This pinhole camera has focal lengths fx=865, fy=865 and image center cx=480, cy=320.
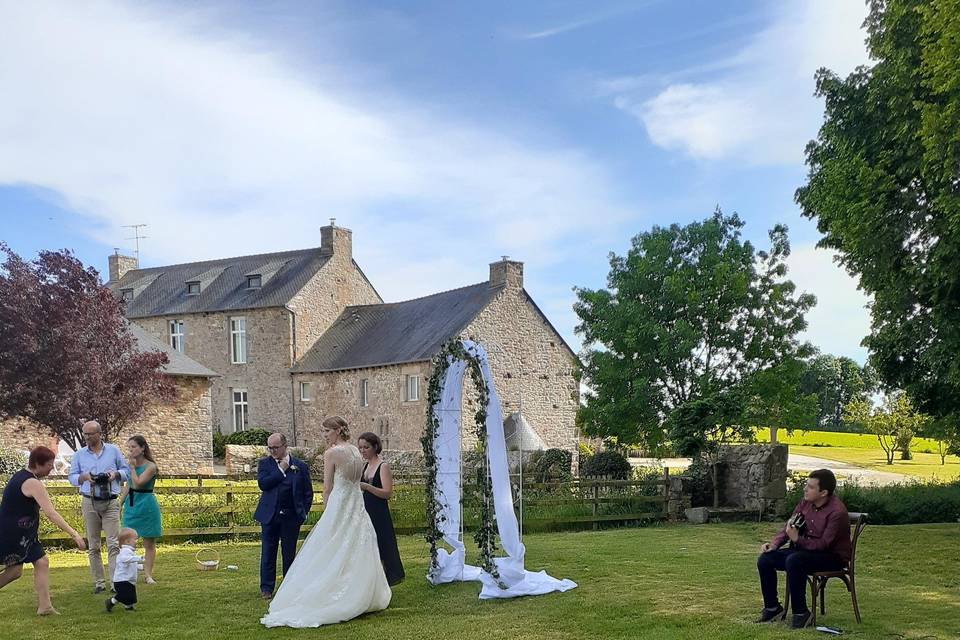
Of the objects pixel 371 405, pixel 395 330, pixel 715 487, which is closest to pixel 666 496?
pixel 715 487

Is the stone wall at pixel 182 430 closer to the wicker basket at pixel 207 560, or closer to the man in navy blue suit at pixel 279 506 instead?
the wicker basket at pixel 207 560

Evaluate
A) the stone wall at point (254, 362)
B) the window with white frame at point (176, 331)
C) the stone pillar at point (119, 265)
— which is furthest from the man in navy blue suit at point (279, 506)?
the stone pillar at point (119, 265)

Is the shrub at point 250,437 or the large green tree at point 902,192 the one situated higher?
the large green tree at point 902,192

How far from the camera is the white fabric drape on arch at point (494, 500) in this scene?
934cm

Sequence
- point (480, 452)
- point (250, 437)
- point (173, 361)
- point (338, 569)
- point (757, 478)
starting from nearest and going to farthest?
point (338, 569) → point (480, 452) → point (757, 478) → point (173, 361) → point (250, 437)

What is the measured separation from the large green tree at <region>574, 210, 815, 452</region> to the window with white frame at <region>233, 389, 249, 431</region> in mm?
15566

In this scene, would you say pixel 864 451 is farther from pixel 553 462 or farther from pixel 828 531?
pixel 828 531

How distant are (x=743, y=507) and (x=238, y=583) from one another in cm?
1105

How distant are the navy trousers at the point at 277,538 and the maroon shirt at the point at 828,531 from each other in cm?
509

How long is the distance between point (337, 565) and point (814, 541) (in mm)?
4430

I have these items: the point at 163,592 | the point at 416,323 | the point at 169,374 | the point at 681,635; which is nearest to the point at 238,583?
the point at 163,592

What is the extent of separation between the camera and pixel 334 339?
1484 inches

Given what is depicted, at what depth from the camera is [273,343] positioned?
122 ft

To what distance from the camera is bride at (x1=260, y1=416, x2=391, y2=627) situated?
27.0 ft
